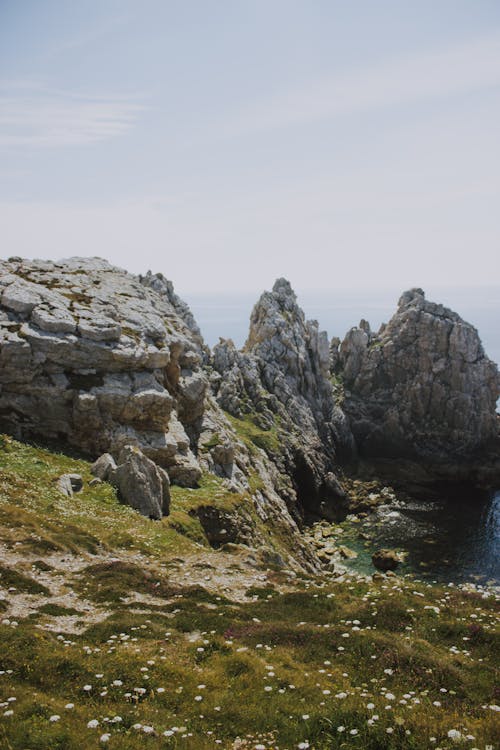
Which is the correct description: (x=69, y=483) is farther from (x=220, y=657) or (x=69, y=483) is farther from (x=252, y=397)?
(x=252, y=397)

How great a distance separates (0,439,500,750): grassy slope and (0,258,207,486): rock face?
14929 millimetres

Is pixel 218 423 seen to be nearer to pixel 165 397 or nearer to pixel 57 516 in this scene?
pixel 165 397

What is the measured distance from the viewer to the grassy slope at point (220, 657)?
12.9 meters

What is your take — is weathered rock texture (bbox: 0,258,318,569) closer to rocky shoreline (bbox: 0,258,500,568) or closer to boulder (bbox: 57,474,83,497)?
rocky shoreline (bbox: 0,258,500,568)

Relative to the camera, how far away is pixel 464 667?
17.5 meters

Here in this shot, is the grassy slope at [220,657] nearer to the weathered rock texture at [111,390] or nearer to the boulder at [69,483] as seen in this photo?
the boulder at [69,483]

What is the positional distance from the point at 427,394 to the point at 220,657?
11955 centimetres

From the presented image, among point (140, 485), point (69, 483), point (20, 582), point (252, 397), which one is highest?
point (252, 397)

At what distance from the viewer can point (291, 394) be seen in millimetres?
114438

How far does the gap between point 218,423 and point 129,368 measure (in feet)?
63.3

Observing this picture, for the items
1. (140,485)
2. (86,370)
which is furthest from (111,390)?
(140,485)

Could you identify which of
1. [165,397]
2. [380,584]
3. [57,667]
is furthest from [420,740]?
[165,397]

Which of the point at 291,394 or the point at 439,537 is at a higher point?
the point at 291,394

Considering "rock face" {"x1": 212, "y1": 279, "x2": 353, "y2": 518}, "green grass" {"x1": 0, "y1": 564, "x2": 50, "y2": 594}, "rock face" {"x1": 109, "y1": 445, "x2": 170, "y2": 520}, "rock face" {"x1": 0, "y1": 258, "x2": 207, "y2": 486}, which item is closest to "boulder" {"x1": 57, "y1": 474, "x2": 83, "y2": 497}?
"rock face" {"x1": 109, "y1": 445, "x2": 170, "y2": 520}
